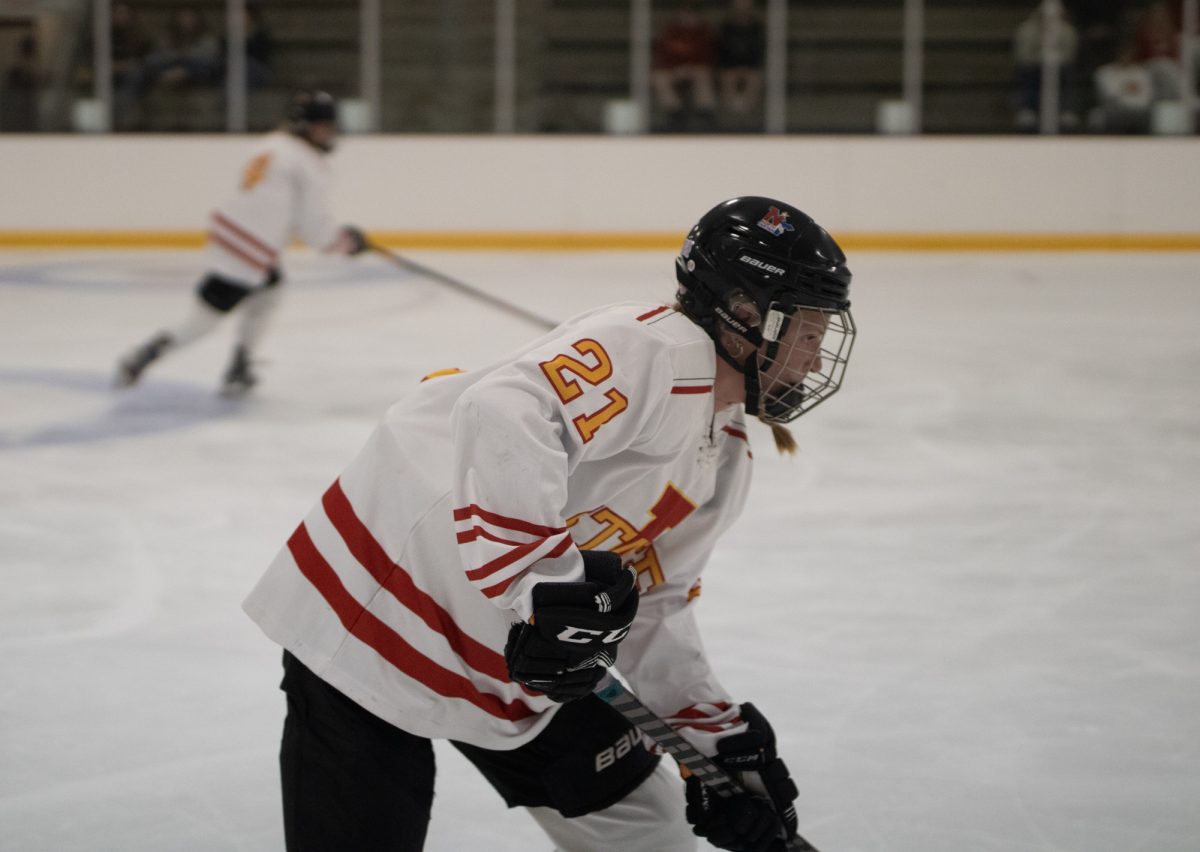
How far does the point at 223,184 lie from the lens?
394 inches

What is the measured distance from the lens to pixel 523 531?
4.30ft

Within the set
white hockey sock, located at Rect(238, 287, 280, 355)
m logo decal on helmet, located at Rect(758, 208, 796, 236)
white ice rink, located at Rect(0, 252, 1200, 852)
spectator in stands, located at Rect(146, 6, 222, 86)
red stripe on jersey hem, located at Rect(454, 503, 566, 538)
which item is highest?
spectator in stands, located at Rect(146, 6, 222, 86)

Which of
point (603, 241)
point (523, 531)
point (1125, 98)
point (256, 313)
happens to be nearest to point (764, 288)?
point (523, 531)

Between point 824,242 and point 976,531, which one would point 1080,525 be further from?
point 824,242

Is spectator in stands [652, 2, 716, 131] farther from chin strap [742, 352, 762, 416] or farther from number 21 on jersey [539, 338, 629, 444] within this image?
number 21 on jersey [539, 338, 629, 444]

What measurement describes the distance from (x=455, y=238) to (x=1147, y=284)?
13.8 feet

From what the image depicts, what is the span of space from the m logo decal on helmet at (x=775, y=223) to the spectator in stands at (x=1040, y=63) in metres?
9.23

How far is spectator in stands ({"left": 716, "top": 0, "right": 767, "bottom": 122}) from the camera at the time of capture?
→ 10258mm

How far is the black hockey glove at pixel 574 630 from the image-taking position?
129 cm

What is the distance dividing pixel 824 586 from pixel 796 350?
189 centimetres

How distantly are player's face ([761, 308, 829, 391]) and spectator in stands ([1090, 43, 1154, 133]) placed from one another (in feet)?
30.4

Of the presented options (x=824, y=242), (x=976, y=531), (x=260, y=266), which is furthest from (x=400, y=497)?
(x=260, y=266)

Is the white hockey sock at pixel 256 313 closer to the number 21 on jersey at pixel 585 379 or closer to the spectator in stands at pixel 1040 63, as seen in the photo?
the number 21 on jersey at pixel 585 379

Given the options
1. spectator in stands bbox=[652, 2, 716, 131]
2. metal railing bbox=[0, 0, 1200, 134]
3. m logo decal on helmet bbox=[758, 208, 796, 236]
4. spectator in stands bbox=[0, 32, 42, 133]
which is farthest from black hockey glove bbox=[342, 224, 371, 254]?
spectator in stands bbox=[0, 32, 42, 133]
